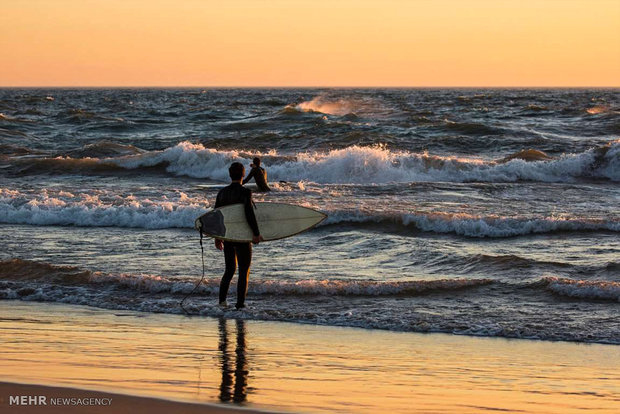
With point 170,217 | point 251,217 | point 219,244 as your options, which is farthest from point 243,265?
point 170,217

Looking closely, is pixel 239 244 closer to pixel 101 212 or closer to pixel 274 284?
pixel 274 284

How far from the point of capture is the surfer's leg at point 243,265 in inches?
352

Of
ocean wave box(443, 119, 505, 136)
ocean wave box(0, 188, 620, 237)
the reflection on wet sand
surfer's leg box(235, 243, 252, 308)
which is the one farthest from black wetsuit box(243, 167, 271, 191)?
ocean wave box(443, 119, 505, 136)

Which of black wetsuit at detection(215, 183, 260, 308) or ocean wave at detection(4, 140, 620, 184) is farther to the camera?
ocean wave at detection(4, 140, 620, 184)

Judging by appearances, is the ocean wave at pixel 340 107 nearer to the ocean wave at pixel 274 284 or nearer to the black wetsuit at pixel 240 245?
the ocean wave at pixel 274 284

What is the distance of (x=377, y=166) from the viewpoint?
24172 millimetres

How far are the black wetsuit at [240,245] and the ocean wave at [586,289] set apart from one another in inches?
138

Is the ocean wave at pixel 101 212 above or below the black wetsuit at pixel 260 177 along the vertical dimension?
below

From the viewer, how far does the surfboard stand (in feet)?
28.9

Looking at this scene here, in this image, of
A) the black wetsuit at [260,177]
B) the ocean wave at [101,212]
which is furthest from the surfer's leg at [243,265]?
the ocean wave at [101,212]

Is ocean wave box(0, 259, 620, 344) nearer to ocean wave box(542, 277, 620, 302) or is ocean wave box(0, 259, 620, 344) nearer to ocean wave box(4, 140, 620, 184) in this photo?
ocean wave box(542, 277, 620, 302)

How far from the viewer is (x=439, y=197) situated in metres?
18.8

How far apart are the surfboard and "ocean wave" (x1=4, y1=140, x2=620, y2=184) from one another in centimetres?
1390

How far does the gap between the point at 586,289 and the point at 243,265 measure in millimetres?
3810
